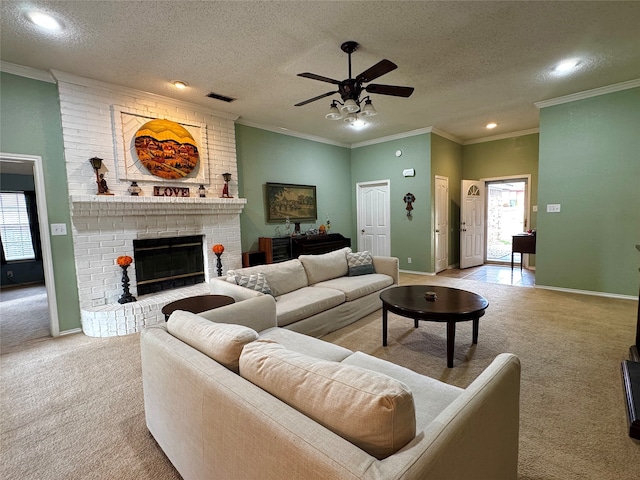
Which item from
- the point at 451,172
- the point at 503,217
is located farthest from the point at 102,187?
the point at 503,217

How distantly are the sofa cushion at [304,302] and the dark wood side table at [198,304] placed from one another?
0.49 meters

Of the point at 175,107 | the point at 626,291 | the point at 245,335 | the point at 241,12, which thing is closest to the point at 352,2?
the point at 241,12

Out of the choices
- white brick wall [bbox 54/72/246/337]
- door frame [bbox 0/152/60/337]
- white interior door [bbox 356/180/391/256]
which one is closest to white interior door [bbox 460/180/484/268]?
white interior door [bbox 356/180/391/256]

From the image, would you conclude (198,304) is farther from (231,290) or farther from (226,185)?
(226,185)

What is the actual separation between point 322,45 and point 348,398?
9.81ft

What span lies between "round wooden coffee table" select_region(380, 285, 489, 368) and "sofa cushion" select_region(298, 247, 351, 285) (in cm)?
96

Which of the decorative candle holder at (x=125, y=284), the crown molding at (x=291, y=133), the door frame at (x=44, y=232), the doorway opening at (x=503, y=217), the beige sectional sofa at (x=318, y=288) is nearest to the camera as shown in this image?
the beige sectional sofa at (x=318, y=288)

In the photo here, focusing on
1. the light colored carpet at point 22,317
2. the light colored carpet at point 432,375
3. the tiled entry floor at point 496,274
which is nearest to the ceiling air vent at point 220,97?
the light colored carpet at point 432,375

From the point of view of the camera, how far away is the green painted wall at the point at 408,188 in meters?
5.93

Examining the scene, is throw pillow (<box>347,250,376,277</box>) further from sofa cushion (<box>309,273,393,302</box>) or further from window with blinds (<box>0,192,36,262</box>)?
window with blinds (<box>0,192,36,262</box>)

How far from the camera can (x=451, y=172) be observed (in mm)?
6621

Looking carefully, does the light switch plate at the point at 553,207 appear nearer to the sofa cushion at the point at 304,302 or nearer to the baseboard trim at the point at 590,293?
the baseboard trim at the point at 590,293

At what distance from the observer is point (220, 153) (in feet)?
15.3

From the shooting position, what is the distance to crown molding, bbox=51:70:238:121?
10.8ft
